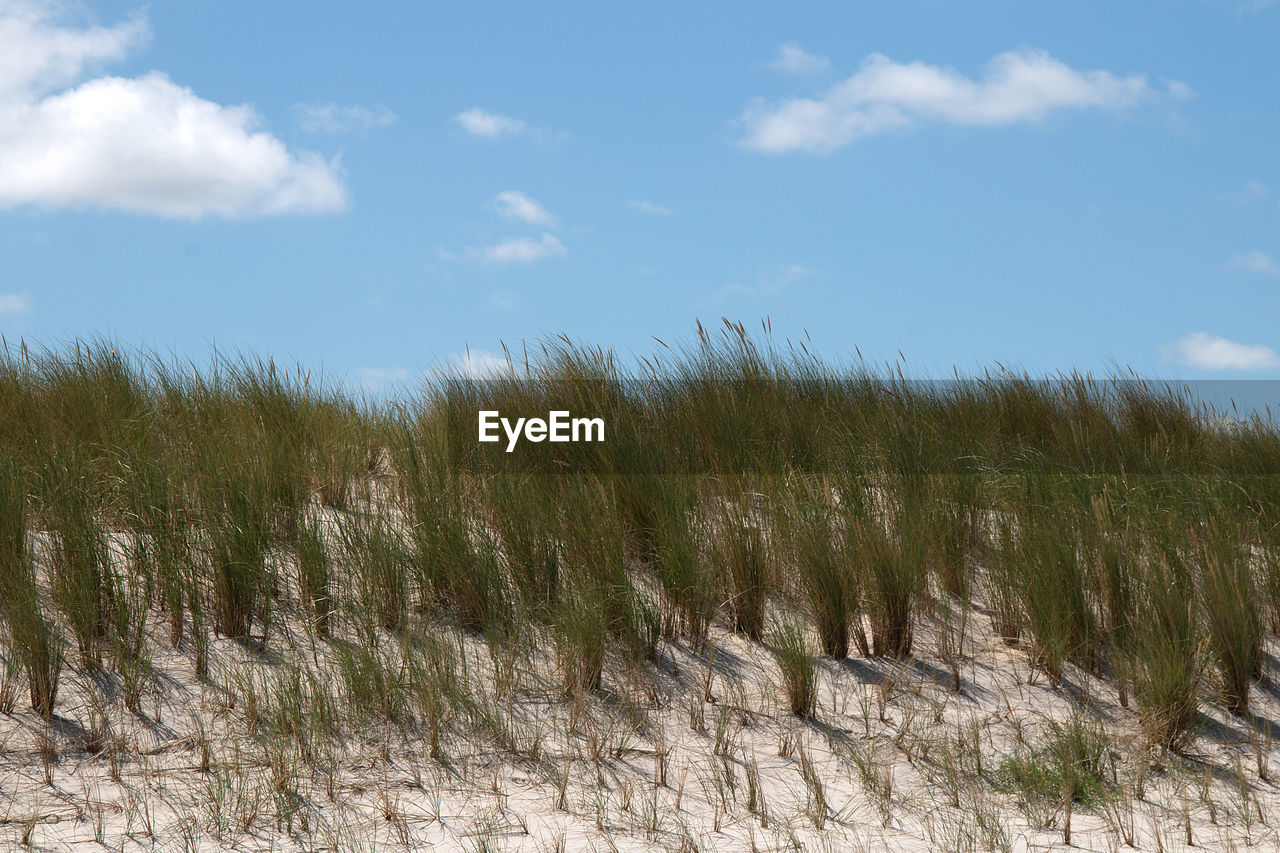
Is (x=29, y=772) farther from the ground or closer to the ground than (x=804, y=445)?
closer to the ground

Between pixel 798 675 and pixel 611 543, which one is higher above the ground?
pixel 611 543

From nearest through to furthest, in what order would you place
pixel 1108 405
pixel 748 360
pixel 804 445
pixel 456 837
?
pixel 456 837 → pixel 804 445 → pixel 748 360 → pixel 1108 405

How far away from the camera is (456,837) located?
112 inches

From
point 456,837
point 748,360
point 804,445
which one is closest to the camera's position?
point 456,837

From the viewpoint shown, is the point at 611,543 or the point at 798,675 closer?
the point at 798,675

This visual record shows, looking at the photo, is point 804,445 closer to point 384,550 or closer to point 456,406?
point 456,406

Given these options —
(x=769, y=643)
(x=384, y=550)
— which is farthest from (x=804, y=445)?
(x=384, y=550)

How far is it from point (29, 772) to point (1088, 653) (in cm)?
398

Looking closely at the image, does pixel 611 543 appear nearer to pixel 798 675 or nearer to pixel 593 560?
pixel 593 560

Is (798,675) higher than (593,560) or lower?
lower

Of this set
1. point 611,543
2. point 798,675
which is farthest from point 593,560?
point 798,675

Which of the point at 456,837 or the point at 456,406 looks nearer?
the point at 456,837

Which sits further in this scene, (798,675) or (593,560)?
Answer: (593,560)

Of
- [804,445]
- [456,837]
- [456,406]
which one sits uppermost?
[456,406]
